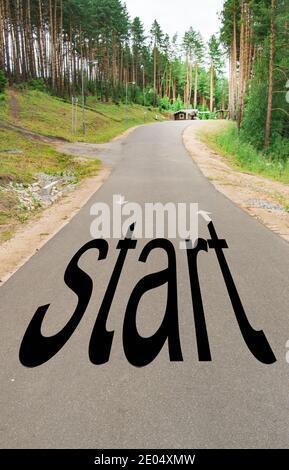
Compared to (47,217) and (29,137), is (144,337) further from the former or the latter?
(29,137)

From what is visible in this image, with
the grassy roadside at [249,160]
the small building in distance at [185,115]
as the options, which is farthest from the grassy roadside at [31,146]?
the small building in distance at [185,115]

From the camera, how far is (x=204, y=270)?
5.74m

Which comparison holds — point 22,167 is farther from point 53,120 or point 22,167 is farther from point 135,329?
point 53,120

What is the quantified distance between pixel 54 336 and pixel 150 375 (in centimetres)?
122

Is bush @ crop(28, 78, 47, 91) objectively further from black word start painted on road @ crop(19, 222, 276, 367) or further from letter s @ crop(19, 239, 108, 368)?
letter s @ crop(19, 239, 108, 368)

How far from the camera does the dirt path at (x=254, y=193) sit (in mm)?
9323

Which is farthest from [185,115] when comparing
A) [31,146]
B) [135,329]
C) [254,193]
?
[135,329]

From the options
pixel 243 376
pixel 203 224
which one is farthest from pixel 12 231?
pixel 243 376

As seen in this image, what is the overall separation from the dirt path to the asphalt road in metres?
3.23

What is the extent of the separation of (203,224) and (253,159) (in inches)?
642

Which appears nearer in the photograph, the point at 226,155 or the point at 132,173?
the point at 132,173

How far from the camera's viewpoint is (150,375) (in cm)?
332

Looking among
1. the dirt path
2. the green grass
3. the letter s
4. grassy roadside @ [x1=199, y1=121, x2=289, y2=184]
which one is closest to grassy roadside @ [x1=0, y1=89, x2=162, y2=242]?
the green grass

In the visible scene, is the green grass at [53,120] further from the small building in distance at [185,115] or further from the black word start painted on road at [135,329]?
the small building in distance at [185,115]
